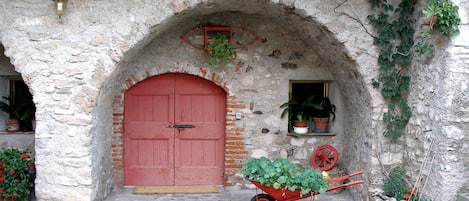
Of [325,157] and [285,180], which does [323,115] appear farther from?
[285,180]

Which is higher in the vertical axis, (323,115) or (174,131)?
(323,115)

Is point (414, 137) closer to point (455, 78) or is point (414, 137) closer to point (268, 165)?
point (455, 78)

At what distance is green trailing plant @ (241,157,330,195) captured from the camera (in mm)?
4093

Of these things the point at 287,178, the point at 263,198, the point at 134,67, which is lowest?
the point at 263,198

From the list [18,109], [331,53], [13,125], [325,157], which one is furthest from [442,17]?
[13,125]

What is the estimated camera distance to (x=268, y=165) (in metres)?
4.23

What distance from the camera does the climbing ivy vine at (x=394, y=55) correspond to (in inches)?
178

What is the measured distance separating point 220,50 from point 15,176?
269 cm

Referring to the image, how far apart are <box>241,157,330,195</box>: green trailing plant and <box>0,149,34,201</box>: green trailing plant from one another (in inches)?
99.0

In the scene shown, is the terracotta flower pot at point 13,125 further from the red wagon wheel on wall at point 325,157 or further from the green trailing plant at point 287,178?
the red wagon wheel on wall at point 325,157

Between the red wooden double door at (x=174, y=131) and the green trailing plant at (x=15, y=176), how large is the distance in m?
1.15

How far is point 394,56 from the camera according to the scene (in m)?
4.56

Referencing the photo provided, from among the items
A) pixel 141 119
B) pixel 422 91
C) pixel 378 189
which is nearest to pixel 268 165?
pixel 378 189

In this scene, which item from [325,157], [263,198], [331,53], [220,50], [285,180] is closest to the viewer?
[285,180]
